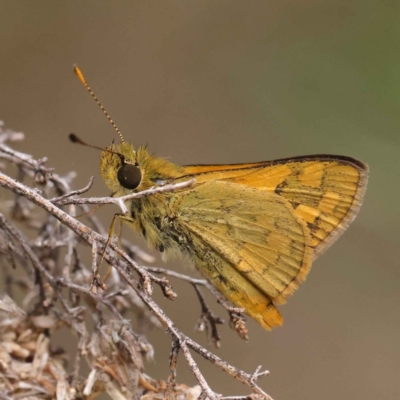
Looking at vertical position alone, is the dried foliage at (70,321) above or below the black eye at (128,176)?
below

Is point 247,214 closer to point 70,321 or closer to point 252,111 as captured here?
point 70,321

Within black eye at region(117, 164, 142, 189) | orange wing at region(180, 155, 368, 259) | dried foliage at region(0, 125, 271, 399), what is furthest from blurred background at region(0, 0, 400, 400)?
dried foliage at region(0, 125, 271, 399)

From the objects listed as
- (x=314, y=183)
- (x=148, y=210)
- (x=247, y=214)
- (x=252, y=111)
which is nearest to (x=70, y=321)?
(x=148, y=210)

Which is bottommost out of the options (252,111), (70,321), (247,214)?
(70,321)

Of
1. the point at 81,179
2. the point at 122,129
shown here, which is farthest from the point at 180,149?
the point at 81,179

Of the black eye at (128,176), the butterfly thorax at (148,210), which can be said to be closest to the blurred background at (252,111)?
the butterfly thorax at (148,210)

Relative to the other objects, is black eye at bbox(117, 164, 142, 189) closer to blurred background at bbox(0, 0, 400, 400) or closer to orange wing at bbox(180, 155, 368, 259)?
orange wing at bbox(180, 155, 368, 259)

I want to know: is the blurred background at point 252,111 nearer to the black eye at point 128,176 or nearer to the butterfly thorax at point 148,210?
the butterfly thorax at point 148,210
